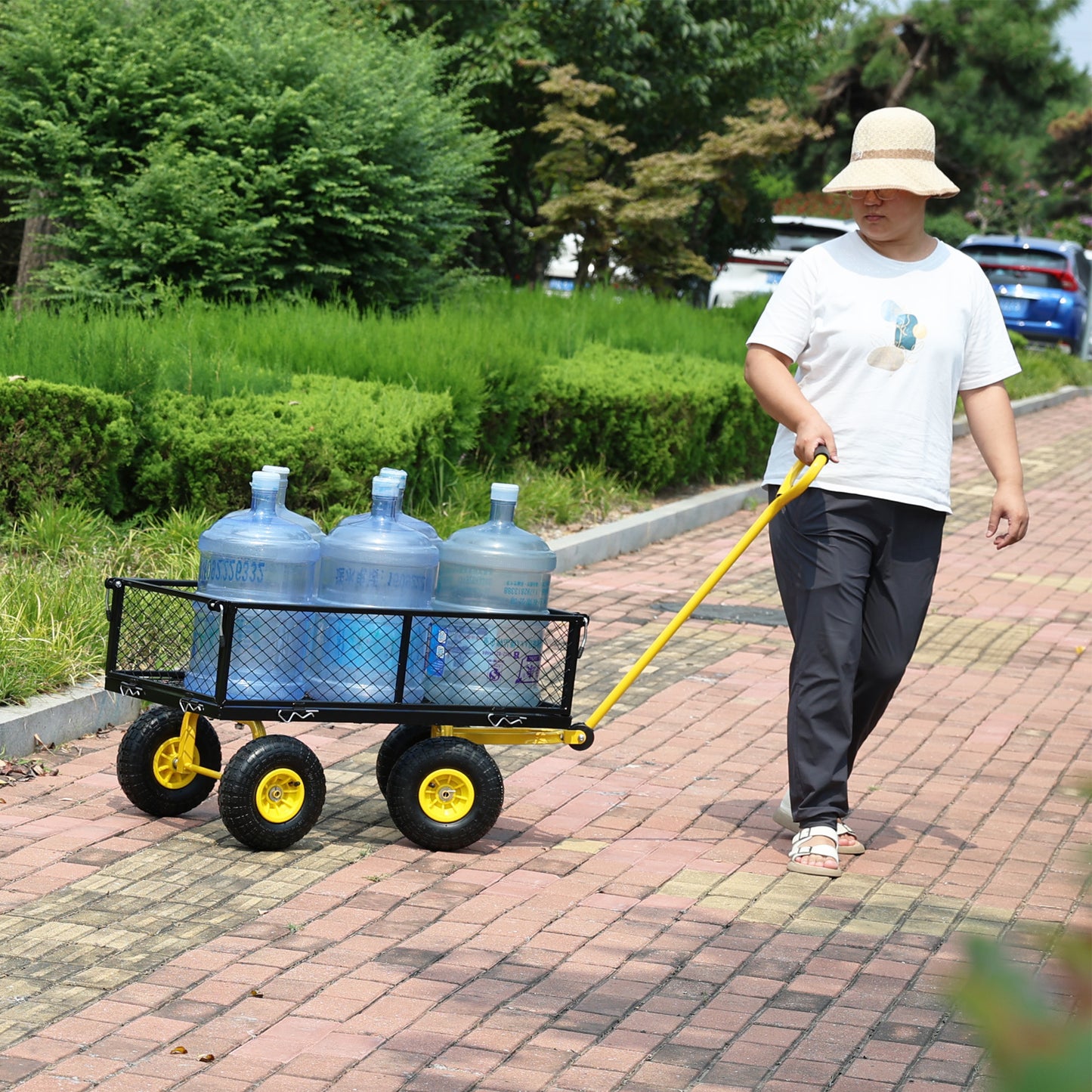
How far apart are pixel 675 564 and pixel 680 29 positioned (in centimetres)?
1174

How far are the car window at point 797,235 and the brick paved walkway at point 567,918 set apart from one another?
16.6m

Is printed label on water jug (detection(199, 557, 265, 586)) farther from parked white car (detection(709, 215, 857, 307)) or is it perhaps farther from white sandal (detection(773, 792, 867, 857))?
parked white car (detection(709, 215, 857, 307))

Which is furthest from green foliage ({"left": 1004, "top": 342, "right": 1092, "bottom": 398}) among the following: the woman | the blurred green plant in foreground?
the blurred green plant in foreground

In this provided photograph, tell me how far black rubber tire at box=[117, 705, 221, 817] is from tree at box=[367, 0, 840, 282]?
44.3 feet

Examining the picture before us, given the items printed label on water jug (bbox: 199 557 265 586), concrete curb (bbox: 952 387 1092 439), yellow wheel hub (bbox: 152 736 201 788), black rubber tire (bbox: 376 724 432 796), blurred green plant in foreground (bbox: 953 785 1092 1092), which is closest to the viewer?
blurred green plant in foreground (bbox: 953 785 1092 1092)

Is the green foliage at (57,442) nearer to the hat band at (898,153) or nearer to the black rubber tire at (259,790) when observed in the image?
the black rubber tire at (259,790)

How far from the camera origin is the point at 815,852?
180 inches

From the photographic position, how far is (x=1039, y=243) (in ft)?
78.9

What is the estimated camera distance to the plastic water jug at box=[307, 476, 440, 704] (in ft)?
14.8

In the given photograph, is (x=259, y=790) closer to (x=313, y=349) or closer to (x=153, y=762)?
(x=153, y=762)

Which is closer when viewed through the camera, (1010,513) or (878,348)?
(878,348)

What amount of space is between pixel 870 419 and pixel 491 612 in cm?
116

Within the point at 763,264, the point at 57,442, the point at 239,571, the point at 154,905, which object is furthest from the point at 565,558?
the point at 763,264

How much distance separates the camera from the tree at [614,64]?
18703 millimetres
